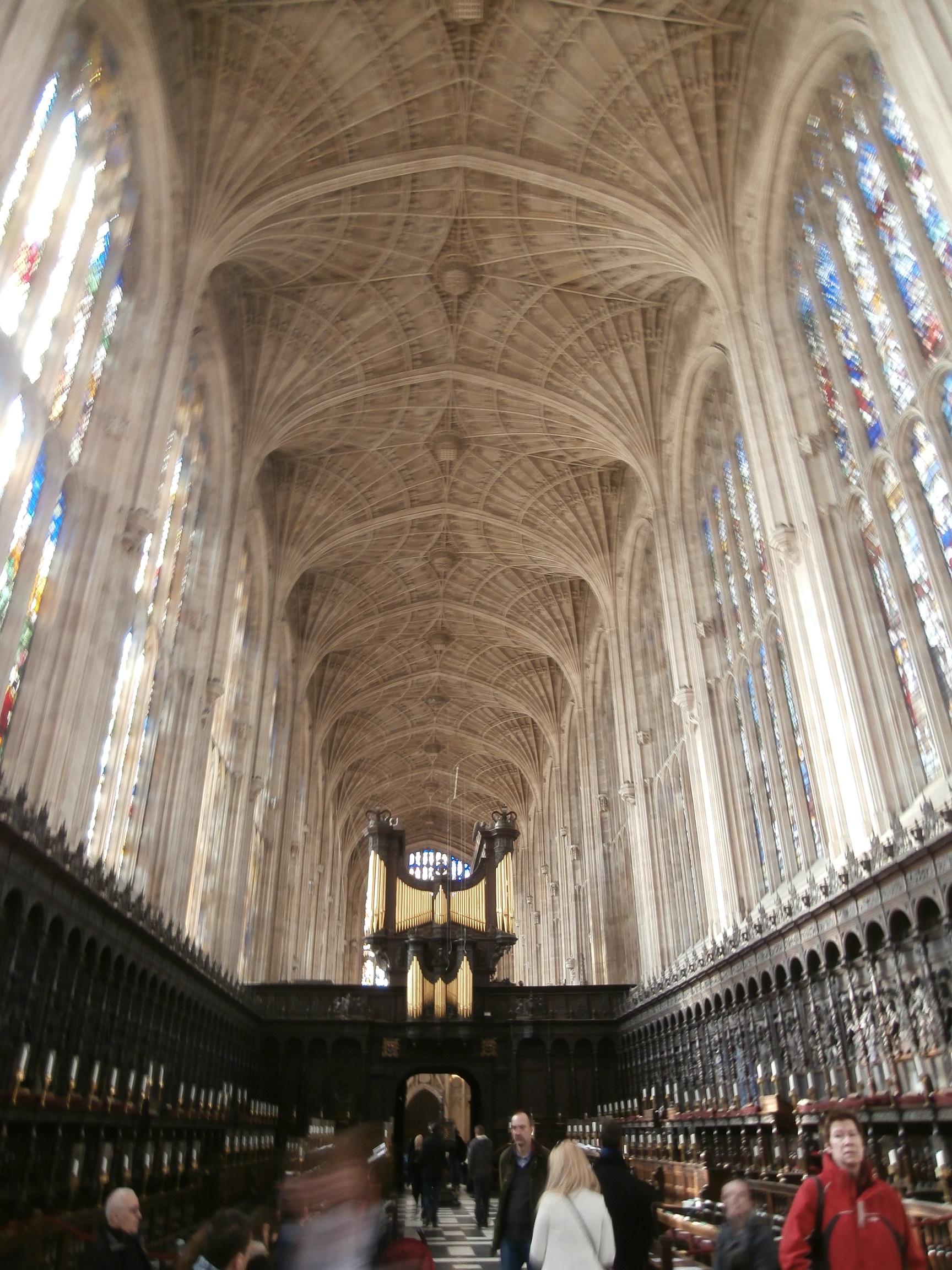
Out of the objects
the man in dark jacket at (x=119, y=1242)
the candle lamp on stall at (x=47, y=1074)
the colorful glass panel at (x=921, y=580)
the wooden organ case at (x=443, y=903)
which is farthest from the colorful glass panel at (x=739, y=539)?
the man in dark jacket at (x=119, y=1242)

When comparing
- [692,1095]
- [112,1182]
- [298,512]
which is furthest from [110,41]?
[692,1095]

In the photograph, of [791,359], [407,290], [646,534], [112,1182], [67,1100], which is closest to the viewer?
[67,1100]

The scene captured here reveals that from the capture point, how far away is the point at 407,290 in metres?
20.8

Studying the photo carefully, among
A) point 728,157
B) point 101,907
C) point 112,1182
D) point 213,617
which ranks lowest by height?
point 112,1182

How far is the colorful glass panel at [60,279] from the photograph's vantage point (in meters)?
11.3

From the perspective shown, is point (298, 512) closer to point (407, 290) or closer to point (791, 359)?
point (407, 290)

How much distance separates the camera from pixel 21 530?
11250 millimetres

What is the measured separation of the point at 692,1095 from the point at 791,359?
487 inches

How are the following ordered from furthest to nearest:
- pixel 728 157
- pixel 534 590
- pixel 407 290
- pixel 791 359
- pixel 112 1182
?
pixel 534 590 < pixel 407 290 < pixel 728 157 < pixel 791 359 < pixel 112 1182

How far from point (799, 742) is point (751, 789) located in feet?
8.22

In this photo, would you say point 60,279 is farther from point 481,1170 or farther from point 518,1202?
point 481,1170

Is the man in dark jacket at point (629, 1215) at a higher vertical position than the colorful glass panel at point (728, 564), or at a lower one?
lower

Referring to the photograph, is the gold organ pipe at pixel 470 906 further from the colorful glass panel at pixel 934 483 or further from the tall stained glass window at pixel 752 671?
the colorful glass panel at pixel 934 483

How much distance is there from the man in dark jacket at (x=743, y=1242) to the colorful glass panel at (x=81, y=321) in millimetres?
11459
